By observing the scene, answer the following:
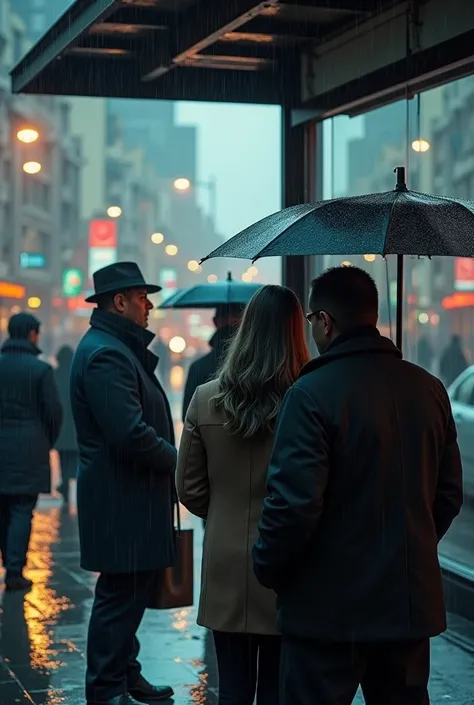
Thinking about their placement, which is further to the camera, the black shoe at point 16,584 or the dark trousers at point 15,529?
the dark trousers at point 15,529

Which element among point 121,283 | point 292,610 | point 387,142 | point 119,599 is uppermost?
point 387,142

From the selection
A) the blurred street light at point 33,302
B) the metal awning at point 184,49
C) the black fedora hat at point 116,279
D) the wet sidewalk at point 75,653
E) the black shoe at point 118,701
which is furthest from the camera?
the blurred street light at point 33,302

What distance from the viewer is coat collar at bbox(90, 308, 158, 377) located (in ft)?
19.2

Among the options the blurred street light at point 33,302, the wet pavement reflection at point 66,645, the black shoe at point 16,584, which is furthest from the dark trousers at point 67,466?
the blurred street light at point 33,302

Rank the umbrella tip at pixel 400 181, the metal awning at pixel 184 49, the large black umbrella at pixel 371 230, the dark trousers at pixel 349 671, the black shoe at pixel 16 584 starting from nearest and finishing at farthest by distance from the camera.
→ the dark trousers at pixel 349 671 → the large black umbrella at pixel 371 230 → the umbrella tip at pixel 400 181 → the metal awning at pixel 184 49 → the black shoe at pixel 16 584

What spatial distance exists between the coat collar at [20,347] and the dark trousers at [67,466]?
4.45 metres

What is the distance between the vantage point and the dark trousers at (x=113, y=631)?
5.69m

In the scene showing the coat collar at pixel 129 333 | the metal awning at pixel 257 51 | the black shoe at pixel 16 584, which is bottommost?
the black shoe at pixel 16 584

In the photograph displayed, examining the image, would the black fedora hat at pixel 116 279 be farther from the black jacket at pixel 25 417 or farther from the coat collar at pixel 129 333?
the black jacket at pixel 25 417

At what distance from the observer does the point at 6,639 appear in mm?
7398

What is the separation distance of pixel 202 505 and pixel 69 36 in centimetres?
411

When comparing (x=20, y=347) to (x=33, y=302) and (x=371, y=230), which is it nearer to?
(x=371, y=230)

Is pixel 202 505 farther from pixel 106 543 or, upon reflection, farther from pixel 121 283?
pixel 121 283

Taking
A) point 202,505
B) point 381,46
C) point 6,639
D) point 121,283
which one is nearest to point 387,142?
point 381,46
